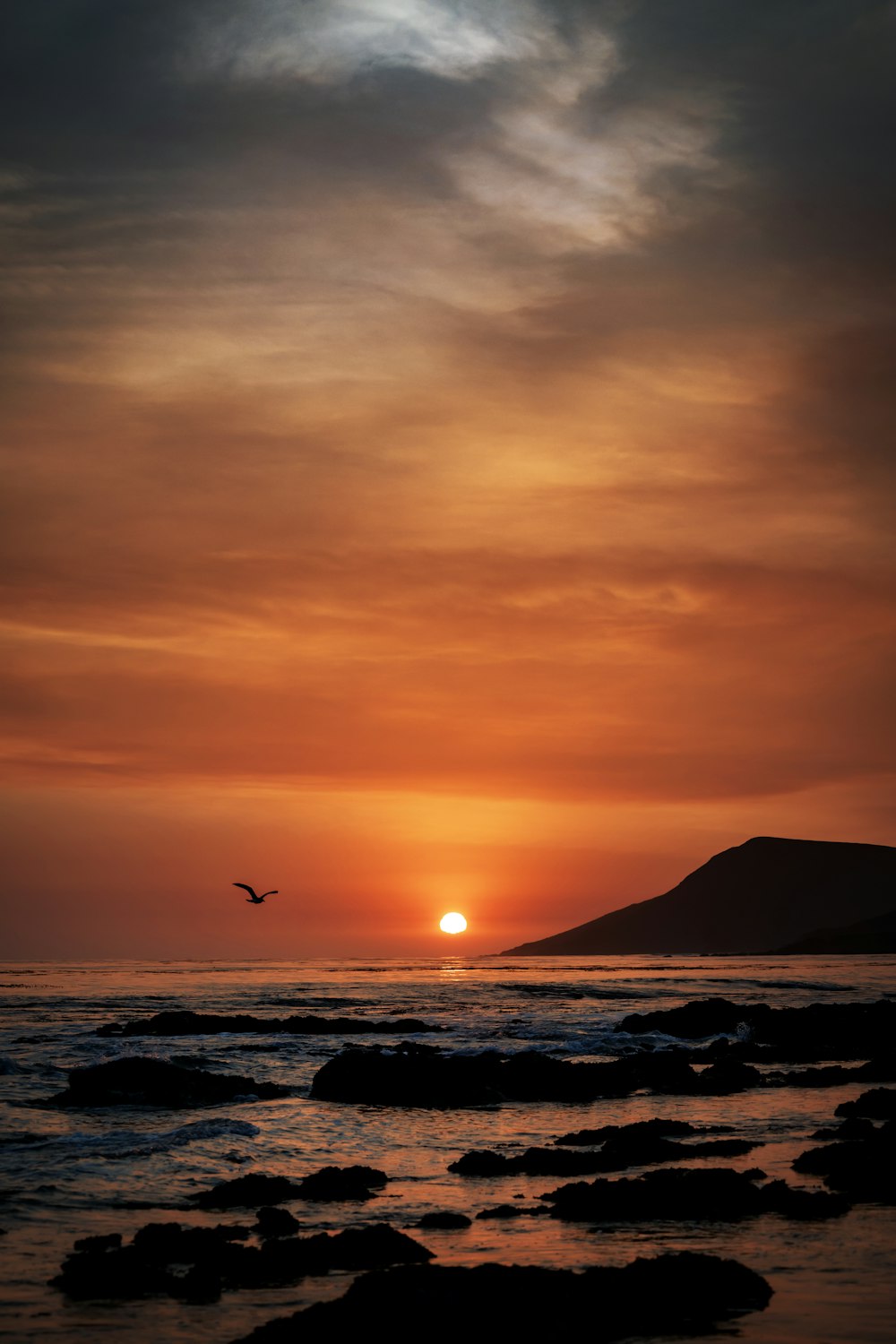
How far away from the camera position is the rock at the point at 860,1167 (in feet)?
53.7

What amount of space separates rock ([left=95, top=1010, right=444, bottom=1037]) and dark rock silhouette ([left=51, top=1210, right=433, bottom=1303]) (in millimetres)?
34199

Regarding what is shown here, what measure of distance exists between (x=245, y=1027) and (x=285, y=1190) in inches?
1347

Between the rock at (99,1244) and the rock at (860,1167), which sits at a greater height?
the rock at (99,1244)

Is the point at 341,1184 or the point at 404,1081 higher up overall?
the point at 341,1184

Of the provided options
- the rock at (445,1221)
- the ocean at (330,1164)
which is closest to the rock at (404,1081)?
the ocean at (330,1164)

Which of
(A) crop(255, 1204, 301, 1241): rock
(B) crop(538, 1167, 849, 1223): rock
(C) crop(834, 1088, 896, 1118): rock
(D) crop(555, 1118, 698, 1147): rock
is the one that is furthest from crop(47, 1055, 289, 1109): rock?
(B) crop(538, 1167, 849, 1223): rock

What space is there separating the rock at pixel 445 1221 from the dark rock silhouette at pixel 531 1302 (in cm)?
292

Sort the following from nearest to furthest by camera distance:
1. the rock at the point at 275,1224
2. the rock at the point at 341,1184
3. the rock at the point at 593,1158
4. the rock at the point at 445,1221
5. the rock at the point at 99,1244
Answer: the rock at the point at 99,1244
the rock at the point at 275,1224
the rock at the point at 445,1221
the rock at the point at 341,1184
the rock at the point at 593,1158

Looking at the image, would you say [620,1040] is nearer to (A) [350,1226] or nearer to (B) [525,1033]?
(B) [525,1033]

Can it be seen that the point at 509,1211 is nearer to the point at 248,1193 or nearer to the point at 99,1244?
the point at 248,1193

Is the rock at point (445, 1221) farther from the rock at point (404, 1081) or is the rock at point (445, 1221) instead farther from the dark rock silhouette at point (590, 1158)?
the rock at point (404, 1081)

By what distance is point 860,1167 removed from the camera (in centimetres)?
1741

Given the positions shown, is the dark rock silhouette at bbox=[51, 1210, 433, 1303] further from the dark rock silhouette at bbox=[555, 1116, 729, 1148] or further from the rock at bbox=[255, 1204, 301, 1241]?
the dark rock silhouette at bbox=[555, 1116, 729, 1148]

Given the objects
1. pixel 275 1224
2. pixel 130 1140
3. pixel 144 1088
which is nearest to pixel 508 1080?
pixel 144 1088
